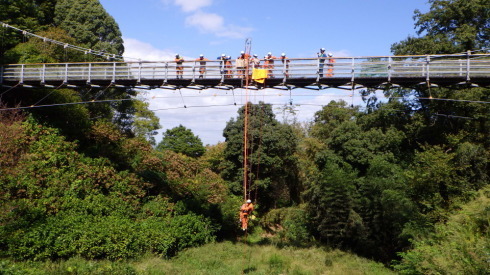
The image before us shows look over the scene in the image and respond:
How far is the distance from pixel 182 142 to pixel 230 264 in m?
21.9

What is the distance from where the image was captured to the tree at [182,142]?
37881mm

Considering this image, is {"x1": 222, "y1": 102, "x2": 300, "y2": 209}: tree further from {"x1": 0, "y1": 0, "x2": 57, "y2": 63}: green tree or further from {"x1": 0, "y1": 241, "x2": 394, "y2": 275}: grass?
{"x1": 0, "y1": 0, "x2": 57, "y2": 63}: green tree

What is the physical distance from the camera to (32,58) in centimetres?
2111

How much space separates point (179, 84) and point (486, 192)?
1141 cm

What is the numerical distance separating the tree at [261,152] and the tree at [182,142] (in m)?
11.2

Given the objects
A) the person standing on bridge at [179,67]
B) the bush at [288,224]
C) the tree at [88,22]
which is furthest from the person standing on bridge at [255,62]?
the tree at [88,22]

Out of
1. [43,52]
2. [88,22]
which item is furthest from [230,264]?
[88,22]

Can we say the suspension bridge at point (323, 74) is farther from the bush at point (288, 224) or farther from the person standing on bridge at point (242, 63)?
the bush at point (288, 224)

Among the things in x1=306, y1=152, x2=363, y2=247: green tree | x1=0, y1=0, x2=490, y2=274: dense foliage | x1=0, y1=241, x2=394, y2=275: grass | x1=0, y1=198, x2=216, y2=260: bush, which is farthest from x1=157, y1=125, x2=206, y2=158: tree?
x1=0, y1=198, x2=216, y2=260: bush

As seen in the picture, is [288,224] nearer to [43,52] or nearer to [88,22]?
[43,52]

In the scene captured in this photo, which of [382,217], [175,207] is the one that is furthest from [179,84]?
[382,217]

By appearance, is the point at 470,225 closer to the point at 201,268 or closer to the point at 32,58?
the point at 201,268

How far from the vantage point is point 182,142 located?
38312mm

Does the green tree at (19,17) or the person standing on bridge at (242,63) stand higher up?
the green tree at (19,17)
